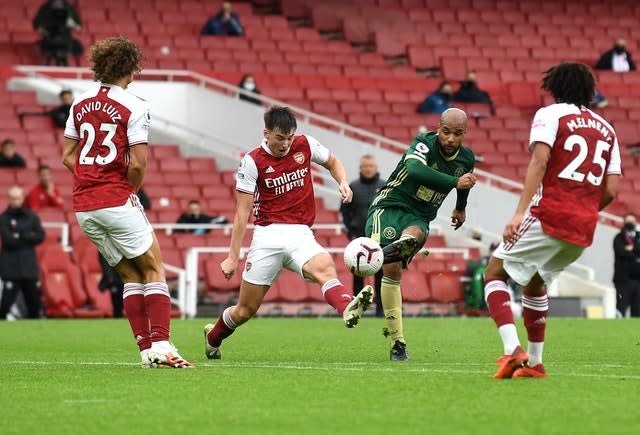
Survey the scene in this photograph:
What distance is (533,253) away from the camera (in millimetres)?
8438

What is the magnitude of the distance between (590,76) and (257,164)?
9.43 feet

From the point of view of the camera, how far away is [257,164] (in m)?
10.4

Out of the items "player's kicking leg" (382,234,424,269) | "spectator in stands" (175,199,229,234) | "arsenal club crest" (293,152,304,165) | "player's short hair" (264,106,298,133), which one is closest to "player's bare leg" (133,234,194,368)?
"player's short hair" (264,106,298,133)

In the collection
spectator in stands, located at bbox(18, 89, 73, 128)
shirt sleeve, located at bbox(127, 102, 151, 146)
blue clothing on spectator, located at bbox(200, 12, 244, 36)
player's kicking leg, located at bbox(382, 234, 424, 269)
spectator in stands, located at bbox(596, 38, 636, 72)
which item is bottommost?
player's kicking leg, located at bbox(382, 234, 424, 269)

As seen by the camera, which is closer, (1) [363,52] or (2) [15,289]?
(2) [15,289]

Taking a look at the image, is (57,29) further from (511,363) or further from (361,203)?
(511,363)

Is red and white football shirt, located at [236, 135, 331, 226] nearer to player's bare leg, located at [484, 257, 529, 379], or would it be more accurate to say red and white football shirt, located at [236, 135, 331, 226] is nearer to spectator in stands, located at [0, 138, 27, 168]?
player's bare leg, located at [484, 257, 529, 379]

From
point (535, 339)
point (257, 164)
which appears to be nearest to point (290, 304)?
point (257, 164)

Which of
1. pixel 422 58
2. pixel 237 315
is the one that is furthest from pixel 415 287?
pixel 237 315

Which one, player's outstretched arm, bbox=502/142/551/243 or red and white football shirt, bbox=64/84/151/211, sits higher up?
red and white football shirt, bbox=64/84/151/211

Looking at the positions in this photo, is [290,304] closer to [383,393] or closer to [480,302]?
[480,302]

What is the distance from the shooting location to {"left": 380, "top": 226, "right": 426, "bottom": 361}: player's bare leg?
1070cm

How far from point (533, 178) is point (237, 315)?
3.29 meters

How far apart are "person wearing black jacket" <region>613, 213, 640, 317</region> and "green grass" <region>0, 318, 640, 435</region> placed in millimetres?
9145
